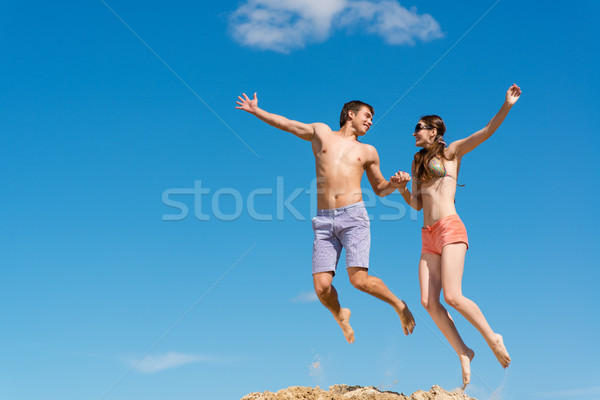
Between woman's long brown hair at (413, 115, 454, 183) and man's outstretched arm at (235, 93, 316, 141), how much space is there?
1.53m

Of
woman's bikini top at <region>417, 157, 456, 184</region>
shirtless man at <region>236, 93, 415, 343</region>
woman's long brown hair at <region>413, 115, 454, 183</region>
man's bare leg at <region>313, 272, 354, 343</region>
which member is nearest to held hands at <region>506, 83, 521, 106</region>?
woman's long brown hair at <region>413, 115, 454, 183</region>

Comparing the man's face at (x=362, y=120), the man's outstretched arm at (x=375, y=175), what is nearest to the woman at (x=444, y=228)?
the man's outstretched arm at (x=375, y=175)

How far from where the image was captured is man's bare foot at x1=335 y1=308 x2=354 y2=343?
26.7 ft

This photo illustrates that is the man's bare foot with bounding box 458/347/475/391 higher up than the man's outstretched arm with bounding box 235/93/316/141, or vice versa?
the man's outstretched arm with bounding box 235/93/316/141

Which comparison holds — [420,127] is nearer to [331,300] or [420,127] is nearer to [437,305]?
[437,305]

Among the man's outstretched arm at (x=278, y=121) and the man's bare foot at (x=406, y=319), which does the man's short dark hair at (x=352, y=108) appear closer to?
the man's outstretched arm at (x=278, y=121)

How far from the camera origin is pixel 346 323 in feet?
26.8

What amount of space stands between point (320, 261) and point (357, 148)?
159cm

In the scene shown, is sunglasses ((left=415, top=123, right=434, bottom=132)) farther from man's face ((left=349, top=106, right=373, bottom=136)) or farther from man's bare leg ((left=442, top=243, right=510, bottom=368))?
man's bare leg ((left=442, top=243, right=510, bottom=368))

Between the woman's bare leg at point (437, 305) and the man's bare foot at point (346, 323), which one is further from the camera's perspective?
the man's bare foot at point (346, 323)

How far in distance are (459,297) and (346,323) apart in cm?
180

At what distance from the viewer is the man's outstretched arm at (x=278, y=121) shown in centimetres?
812

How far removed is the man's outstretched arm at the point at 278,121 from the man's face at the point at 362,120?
1.91ft

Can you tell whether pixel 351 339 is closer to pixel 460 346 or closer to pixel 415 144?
pixel 460 346
